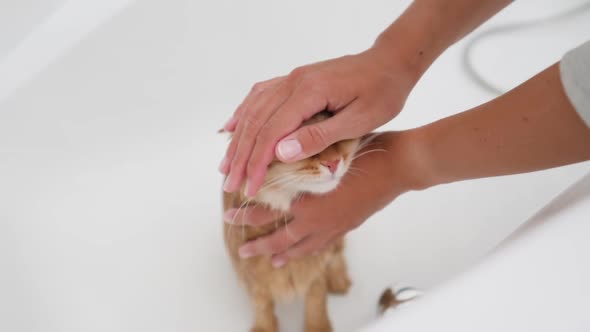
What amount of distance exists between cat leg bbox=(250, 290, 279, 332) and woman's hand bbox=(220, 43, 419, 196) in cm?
31

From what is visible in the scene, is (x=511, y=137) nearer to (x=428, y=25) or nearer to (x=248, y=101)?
(x=428, y=25)

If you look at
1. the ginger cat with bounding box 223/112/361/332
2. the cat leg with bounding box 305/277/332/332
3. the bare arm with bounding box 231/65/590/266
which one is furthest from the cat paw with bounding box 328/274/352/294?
the bare arm with bounding box 231/65/590/266

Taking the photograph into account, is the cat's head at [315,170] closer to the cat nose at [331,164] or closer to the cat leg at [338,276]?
the cat nose at [331,164]

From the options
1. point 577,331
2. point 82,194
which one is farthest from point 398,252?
point 82,194

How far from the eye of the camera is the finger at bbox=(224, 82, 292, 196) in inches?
Result: 26.9

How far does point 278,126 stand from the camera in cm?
65

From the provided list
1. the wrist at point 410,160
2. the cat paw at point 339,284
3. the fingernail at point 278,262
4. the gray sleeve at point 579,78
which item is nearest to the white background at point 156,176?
the cat paw at point 339,284

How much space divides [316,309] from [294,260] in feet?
0.49

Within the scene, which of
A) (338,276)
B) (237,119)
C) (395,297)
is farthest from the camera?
(338,276)

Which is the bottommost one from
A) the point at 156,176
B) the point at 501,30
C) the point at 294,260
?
the point at 294,260

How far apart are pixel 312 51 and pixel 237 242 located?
701mm

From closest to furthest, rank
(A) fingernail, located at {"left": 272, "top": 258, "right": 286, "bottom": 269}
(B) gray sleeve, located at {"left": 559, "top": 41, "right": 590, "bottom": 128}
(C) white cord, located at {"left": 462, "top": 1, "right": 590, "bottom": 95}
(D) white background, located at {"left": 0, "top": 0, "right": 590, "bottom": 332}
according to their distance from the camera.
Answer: (B) gray sleeve, located at {"left": 559, "top": 41, "right": 590, "bottom": 128} < (A) fingernail, located at {"left": 272, "top": 258, "right": 286, "bottom": 269} < (D) white background, located at {"left": 0, "top": 0, "right": 590, "bottom": 332} < (C) white cord, located at {"left": 462, "top": 1, "right": 590, "bottom": 95}

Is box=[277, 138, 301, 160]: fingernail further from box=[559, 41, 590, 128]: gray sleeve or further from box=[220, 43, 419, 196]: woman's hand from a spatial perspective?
box=[559, 41, 590, 128]: gray sleeve

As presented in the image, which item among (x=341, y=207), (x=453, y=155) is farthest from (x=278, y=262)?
(x=453, y=155)
